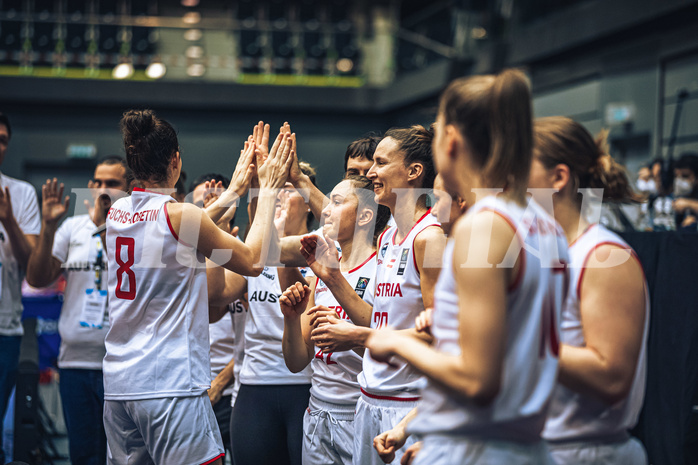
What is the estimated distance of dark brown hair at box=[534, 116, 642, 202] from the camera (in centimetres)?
192

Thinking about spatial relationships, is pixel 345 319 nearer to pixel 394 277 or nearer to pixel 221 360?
pixel 394 277

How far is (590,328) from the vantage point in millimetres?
1789

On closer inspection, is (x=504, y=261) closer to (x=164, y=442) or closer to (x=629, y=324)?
(x=629, y=324)

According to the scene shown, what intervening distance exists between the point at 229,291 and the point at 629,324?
6.91ft

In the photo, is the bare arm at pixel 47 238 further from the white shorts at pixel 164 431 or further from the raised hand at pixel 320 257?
the raised hand at pixel 320 257

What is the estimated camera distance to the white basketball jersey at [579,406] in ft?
6.02

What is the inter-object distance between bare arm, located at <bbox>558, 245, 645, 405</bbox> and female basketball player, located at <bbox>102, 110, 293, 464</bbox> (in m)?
1.48

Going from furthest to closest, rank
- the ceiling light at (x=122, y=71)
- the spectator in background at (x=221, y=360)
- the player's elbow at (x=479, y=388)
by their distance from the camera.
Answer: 1. the ceiling light at (x=122, y=71)
2. the spectator in background at (x=221, y=360)
3. the player's elbow at (x=479, y=388)

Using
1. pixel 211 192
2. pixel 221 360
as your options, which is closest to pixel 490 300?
pixel 211 192

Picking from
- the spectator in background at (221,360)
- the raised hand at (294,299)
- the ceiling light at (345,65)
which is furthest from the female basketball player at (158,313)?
the ceiling light at (345,65)

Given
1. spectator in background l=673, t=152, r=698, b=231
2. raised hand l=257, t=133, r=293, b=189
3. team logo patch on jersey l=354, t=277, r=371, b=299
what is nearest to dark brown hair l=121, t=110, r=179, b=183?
raised hand l=257, t=133, r=293, b=189

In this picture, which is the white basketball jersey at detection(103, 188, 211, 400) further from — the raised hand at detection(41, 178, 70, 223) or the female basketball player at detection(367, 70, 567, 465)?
the raised hand at detection(41, 178, 70, 223)

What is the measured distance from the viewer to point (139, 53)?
1374 cm

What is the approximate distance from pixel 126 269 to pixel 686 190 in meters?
5.11
